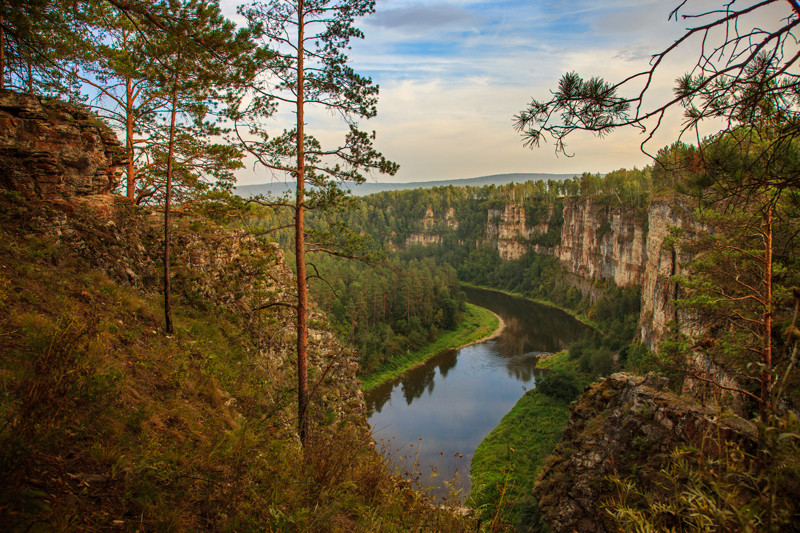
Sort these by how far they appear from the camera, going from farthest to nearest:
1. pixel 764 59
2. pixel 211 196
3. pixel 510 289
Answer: pixel 510 289, pixel 211 196, pixel 764 59

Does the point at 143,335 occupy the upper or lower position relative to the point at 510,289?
upper

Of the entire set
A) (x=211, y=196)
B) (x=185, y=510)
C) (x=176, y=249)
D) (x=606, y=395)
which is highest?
(x=211, y=196)

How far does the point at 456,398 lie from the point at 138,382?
75.2ft

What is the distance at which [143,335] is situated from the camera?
654 centimetres

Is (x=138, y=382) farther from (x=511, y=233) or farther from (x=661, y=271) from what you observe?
(x=511, y=233)

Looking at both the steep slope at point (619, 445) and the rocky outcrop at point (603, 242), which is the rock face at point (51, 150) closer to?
the steep slope at point (619, 445)

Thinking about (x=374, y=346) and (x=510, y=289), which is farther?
(x=510, y=289)

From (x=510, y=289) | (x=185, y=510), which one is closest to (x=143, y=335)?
(x=185, y=510)

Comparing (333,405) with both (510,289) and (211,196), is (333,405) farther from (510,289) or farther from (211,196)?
(510,289)

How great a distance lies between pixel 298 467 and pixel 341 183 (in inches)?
177

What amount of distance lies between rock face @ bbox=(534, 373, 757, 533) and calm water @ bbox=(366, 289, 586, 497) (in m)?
3.16

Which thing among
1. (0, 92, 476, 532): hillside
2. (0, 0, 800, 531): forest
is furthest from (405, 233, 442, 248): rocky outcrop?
(0, 92, 476, 532): hillside

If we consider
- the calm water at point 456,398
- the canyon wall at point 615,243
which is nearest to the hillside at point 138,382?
the calm water at point 456,398

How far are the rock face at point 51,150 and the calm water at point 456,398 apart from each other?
9710mm
